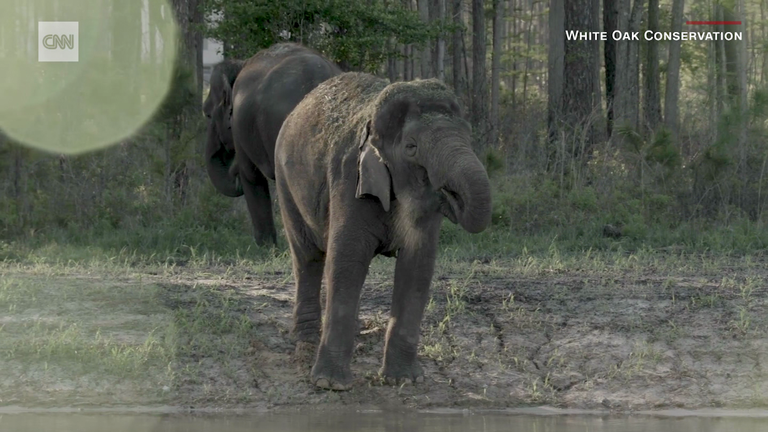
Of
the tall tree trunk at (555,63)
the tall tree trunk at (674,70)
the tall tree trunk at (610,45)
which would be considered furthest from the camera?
the tall tree trunk at (674,70)

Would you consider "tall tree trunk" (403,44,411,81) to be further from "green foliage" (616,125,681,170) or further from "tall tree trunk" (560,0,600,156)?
"green foliage" (616,125,681,170)

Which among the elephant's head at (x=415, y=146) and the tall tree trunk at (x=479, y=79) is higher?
the tall tree trunk at (x=479, y=79)

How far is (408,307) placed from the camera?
21.8 feet

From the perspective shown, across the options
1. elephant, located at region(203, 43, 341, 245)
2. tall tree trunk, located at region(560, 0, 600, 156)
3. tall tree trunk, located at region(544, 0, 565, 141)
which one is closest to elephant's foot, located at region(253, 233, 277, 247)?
elephant, located at region(203, 43, 341, 245)

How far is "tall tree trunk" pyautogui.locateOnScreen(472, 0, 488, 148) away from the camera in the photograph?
2205 cm

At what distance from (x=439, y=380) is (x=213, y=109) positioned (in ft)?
18.3

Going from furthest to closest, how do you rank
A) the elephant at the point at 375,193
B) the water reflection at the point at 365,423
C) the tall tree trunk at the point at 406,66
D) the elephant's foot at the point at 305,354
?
the tall tree trunk at the point at 406,66, the elephant's foot at the point at 305,354, the water reflection at the point at 365,423, the elephant at the point at 375,193

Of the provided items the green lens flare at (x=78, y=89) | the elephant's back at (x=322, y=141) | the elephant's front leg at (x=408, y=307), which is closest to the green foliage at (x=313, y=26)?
the green lens flare at (x=78, y=89)

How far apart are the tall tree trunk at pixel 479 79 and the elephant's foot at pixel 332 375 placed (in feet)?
44.2

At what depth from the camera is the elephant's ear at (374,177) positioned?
6102 mm

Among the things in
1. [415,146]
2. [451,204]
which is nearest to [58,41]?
[415,146]

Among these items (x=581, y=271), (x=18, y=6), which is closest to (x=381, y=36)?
(x=581, y=271)

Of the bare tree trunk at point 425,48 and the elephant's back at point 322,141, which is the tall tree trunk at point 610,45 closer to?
the bare tree trunk at point 425,48

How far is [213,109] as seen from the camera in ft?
38.5
